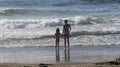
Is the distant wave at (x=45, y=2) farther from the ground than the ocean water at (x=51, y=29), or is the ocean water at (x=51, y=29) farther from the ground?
the distant wave at (x=45, y=2)

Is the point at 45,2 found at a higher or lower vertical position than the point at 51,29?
higher

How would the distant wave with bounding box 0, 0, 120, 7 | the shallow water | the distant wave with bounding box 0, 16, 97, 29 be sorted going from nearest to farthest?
the shallow water → the distant wave with bounding box 0, 16, 97, 29 → the distant wave with bounding box 0, 0, 120, 7

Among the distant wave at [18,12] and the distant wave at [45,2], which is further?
the distant wave at [45,2]

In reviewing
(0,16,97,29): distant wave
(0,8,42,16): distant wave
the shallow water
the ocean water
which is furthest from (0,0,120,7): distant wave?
the shallow water

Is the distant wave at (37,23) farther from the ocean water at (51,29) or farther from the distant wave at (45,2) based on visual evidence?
the distant wave at (45,2)

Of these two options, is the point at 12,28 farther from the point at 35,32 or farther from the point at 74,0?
the point at 74,0

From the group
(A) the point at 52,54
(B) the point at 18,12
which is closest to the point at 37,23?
(B) the point at 18,12

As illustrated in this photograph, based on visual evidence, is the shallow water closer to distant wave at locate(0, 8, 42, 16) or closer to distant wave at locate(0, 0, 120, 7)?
distant wave at locate(0, 8, 42, 16)

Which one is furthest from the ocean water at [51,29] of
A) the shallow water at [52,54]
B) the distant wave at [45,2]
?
the distant wave at [45,2]

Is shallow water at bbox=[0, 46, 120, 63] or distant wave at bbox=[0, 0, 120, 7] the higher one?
distant wave at bbox=[0, 0, 120, 7]

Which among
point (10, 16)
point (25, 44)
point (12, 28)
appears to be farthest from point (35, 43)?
point (10, 16)

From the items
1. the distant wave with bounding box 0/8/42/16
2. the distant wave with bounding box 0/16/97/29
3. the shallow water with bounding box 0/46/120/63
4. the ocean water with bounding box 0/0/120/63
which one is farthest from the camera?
the distant wave with bounding box 0/8/42/16

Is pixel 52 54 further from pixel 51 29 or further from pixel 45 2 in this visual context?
pixel 45 2

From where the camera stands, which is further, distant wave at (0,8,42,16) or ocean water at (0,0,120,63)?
distant wave at (0,8,42,16)
